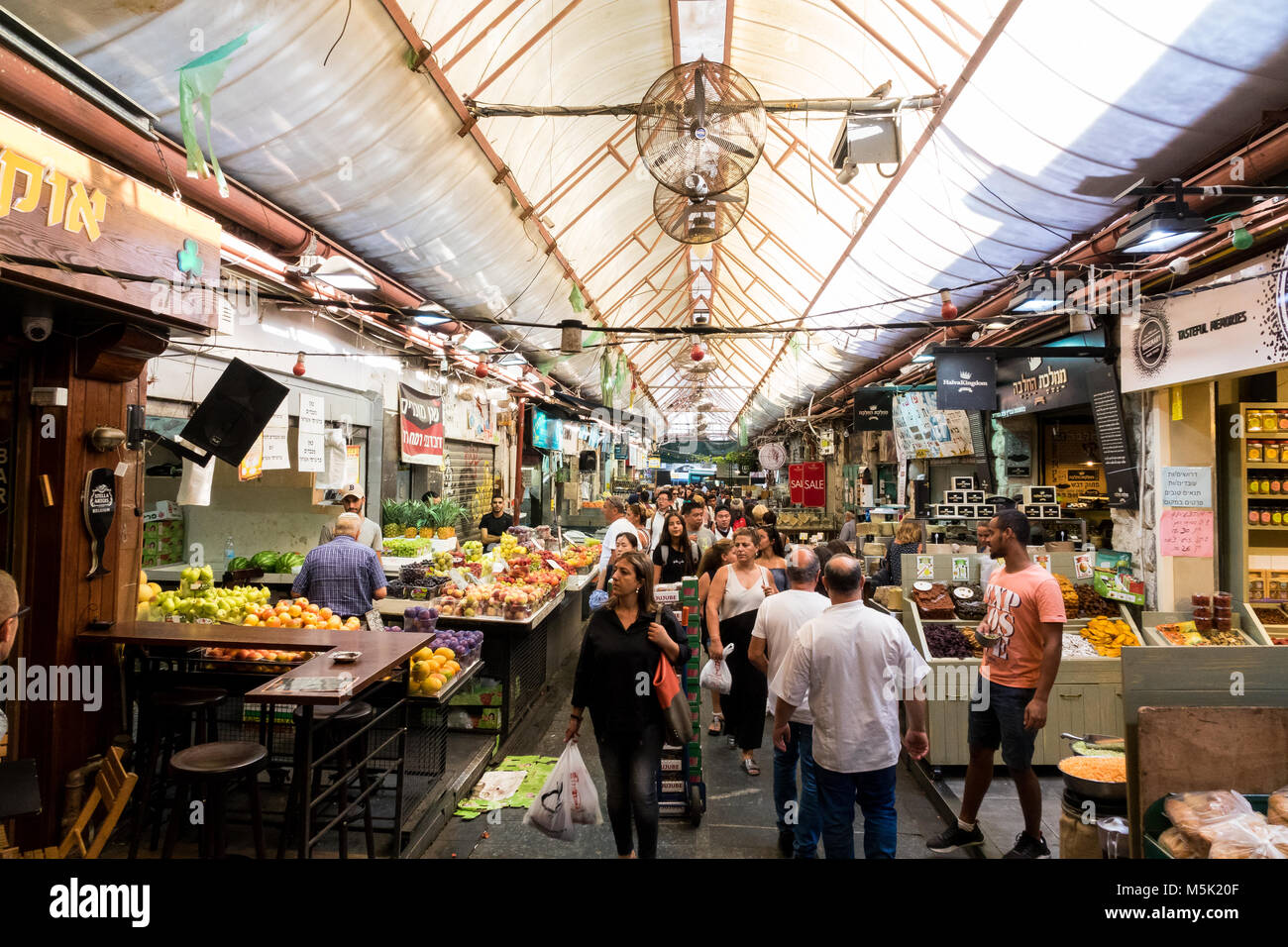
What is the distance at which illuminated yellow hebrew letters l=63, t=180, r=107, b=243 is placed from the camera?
3250mm

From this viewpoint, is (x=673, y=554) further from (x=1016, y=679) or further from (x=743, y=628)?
(x=1016, y=679)

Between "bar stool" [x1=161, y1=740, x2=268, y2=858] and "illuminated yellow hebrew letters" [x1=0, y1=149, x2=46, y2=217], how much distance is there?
8.57ft

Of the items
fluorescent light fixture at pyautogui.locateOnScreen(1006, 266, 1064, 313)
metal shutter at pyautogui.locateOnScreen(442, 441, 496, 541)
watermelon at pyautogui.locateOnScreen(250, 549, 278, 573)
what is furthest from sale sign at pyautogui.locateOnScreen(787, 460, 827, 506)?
watermelon at pyautogui.locateOnScreen(250, 549, 278, 573)

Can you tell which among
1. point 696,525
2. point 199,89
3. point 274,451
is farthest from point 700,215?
point 274,451

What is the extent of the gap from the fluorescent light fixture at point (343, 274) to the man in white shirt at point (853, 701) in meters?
4.77

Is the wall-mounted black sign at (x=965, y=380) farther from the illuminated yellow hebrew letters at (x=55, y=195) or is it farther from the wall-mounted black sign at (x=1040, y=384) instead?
the illuminated yellow hebrew letters at (x=55, y=195)

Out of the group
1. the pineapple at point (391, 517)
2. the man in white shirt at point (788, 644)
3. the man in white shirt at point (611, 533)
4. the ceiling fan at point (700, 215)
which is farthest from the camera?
the pineapple at point (391, 517)

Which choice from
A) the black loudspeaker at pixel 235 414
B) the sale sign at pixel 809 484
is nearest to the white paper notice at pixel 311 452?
the black loudspeaker at pixel 235 414

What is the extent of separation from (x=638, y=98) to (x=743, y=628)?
584 cm

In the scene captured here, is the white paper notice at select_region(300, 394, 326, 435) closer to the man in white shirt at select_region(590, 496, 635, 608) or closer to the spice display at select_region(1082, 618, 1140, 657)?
the man in white shirt at select_region(590, 496, 635, 608)

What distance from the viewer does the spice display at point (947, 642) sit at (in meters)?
5.24

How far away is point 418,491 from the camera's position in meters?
10.8
